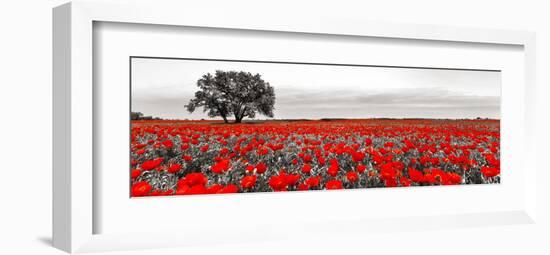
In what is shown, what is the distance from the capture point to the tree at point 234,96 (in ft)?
17.5

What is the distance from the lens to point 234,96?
546 cm

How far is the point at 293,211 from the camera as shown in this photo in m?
5.46

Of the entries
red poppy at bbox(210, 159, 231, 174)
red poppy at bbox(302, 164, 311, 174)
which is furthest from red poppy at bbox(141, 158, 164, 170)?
red poppy at bbox(302, 164, 311, 174)

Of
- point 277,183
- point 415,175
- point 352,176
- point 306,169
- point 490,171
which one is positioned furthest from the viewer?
point 490,171

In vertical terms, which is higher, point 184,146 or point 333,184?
point 184,146

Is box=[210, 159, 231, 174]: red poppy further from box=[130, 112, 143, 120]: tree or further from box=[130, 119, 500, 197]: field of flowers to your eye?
box=[130, 112, 143, 120]: tree

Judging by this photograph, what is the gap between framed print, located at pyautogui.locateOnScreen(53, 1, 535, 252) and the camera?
4.92 metres

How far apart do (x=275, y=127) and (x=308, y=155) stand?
1.85 ft

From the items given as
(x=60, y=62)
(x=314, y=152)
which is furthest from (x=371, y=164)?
(x=60, y=62)

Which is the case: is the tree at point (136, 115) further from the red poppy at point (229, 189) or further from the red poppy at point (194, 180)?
the red poppy at point (229, 189)

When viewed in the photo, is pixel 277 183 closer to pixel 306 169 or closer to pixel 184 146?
pixel 306 169

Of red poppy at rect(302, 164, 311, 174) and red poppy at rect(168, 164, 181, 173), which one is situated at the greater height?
red poppy at rect(168, 164, 181, 173)

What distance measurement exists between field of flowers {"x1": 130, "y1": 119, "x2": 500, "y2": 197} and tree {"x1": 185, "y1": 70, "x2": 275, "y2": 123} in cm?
17

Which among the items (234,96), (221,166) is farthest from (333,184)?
(234,96)
